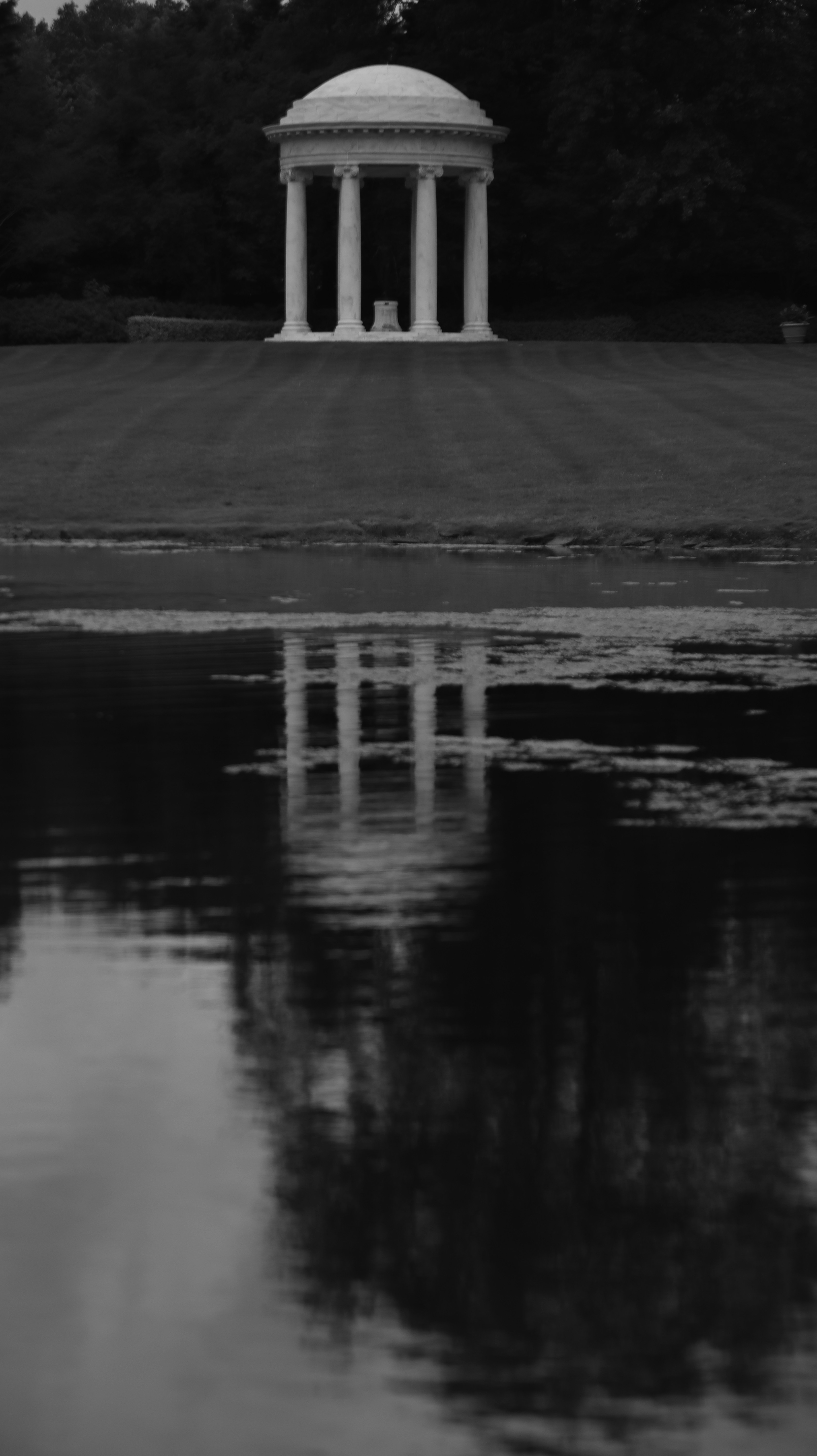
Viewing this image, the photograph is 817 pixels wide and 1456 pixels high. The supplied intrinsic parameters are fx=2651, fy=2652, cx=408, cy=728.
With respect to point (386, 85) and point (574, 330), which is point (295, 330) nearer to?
point (386, 85)

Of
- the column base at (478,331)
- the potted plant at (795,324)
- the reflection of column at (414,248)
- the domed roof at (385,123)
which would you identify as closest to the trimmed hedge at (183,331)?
the reflection of column at (414,248)

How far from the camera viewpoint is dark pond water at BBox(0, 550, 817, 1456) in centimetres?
489

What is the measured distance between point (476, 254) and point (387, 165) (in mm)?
3585

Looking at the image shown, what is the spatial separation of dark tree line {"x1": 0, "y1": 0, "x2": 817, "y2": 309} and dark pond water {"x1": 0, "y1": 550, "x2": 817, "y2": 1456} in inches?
2373

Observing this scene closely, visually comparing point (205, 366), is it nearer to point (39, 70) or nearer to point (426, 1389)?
point (39, 70)

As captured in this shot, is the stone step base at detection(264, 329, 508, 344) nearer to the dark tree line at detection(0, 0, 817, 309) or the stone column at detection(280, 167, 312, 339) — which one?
the stone column at detection(280, 167, 312, 339)

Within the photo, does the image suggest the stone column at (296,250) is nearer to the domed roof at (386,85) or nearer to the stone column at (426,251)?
the domed roof at (386,85)

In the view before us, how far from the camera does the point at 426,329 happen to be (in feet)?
233

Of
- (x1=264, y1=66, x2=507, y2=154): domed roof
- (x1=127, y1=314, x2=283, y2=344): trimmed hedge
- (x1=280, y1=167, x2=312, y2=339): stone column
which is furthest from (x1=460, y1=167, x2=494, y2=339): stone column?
(x1=127, y1=314, x2=283, y2=344): trimmed hedge

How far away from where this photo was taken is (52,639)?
19.5m

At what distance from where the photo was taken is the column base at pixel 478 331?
7206 centimetres

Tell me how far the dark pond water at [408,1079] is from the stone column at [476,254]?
59.0m

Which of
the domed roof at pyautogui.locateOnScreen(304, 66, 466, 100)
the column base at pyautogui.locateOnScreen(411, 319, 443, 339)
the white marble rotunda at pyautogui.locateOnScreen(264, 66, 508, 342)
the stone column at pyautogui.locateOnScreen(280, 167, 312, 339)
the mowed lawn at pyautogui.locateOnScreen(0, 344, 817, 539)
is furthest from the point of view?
the stone column at pyautogui.locateOnScreen(280, 167, 312, 339)

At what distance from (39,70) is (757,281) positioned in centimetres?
2797
